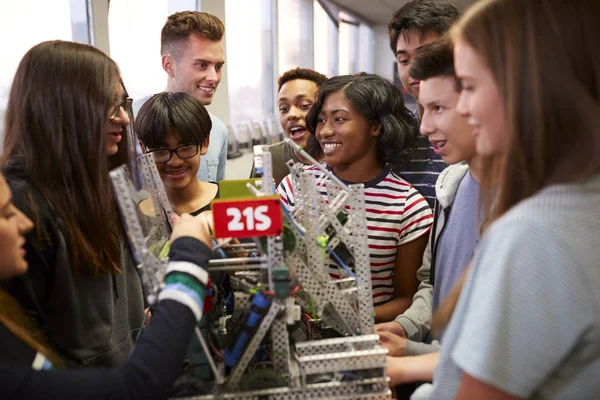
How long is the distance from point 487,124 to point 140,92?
3.51 meters

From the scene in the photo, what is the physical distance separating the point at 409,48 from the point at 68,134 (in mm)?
1618

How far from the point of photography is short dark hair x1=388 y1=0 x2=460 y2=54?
2.22 m

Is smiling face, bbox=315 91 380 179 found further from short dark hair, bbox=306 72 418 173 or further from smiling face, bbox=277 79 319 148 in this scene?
smiling face, bbox=277 79 319 148

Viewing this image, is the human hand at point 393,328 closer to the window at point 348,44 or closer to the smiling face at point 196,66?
the smiling face at point 196,66

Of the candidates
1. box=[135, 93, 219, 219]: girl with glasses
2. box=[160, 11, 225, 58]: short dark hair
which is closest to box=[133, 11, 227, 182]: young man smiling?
box=[160, 11, 225, 58]: short dark hair

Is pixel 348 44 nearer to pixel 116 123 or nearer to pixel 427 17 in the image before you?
pixel 427 17

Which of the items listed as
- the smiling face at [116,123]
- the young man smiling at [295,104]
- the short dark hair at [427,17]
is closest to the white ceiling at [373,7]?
the young man smiling at [295,104]

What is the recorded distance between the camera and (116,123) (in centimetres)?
150

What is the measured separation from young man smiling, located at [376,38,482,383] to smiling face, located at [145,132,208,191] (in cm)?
99

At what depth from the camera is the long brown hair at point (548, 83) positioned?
2.61ft

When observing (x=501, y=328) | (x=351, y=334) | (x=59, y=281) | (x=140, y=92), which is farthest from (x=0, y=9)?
(x=501, y=328)

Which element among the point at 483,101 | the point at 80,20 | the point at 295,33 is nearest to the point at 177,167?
the point at 483,101

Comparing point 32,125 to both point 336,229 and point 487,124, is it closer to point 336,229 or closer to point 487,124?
point 336,229

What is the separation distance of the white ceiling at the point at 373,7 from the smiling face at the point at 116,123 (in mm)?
6513
